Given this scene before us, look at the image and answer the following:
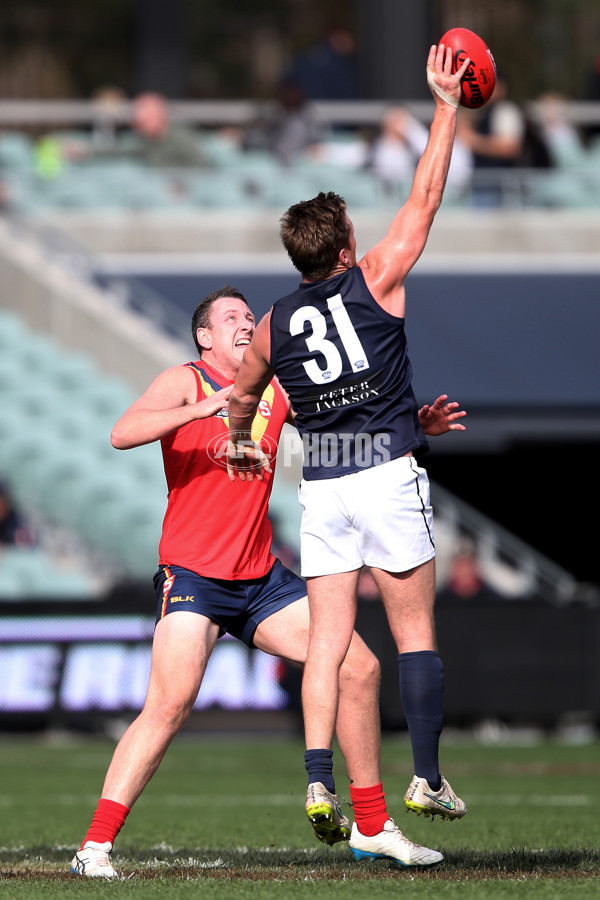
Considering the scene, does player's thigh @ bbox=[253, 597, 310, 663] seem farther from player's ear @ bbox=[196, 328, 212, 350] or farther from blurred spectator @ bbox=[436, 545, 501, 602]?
blurred spectator @ bbox=[436, 545, 501, 602]

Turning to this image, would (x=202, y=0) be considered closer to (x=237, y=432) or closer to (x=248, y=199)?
(x=248, y=199)

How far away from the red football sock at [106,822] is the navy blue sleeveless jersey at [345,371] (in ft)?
4.48

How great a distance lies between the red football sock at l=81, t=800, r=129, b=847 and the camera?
557 cm

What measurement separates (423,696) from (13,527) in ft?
32.6

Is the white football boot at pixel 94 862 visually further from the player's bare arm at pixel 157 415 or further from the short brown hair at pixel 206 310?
the short brown hair at pixel 206 310

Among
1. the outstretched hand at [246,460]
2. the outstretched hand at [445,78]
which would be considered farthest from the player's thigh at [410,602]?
the outstretched hand at [445,78]

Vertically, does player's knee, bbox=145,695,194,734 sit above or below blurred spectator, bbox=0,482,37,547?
below

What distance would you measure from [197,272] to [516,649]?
679 centimetres

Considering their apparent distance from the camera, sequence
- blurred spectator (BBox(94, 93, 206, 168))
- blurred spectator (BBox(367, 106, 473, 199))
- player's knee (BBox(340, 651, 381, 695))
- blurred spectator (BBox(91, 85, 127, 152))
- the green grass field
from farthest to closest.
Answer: blurred spectator (BBox(91, 85, 127, 152))
blurred spectator (BBox(94, 93, 206, 168))
blurred spectator (BBox(367, 106, 473, 199))
player's knee (BBox(340, 651, 381, 695))
the green grass field

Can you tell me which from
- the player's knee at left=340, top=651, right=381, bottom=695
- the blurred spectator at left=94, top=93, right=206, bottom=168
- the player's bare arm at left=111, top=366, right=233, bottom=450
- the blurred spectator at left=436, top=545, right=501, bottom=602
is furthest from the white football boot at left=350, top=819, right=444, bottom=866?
the blurred spectator at left=94, top=93, right=206, bottom=168

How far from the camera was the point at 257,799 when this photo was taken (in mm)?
9516

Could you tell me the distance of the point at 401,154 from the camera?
18.4 m

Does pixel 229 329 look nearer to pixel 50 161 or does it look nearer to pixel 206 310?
pixel 206 310

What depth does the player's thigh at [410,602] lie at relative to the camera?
546 centimetres
